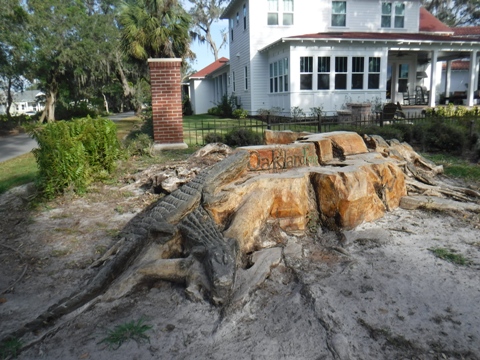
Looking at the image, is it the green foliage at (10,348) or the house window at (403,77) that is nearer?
the green foliage at (10,348)

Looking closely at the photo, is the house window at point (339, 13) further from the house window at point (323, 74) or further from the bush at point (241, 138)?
the bush at point (241, 138)

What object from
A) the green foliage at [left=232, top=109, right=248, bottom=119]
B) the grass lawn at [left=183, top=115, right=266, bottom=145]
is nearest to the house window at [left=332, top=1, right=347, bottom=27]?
the green foliage at [left=232, top=109, right=248, bottom=119]

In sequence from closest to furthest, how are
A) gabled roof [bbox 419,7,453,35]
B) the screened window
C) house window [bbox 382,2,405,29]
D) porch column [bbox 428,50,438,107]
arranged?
porch column [bbox 428,50,438,107] → the screened window → house window [bbox 382,2,405,29] → gabled roof [bbox 419,7,453,35]

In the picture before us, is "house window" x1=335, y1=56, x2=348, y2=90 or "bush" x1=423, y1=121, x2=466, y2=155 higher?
"house window" x1=335, y1=56, x2=348, y2=90

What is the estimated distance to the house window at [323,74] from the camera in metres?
18.8

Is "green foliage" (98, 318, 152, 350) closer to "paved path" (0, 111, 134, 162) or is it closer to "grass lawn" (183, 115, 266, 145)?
"grass lawn" (183, 115, 266, 145)

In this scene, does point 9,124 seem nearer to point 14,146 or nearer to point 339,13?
point 14,146

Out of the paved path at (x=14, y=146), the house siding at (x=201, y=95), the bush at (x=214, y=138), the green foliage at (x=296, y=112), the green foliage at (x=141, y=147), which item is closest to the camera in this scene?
the green foliage at (x=141, y=147)

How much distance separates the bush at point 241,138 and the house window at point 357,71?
11294 millimetres

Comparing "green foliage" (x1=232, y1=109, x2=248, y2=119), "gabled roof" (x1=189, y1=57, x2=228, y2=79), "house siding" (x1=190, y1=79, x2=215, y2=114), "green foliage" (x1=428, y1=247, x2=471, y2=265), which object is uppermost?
"gabled roof" (x1=189, y1=57, x2=228, y2=79)

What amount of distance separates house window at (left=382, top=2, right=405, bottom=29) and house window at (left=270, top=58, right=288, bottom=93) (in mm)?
6631

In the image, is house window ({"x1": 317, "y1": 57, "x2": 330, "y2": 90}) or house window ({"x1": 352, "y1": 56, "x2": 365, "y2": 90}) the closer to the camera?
house window ({"x1": 317, "y1": 57, "x2": 330, "y2": 90})

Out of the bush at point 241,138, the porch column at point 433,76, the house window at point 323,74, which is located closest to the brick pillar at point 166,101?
the bush at point 241,138

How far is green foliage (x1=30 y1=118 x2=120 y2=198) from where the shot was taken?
5742 millimetres
